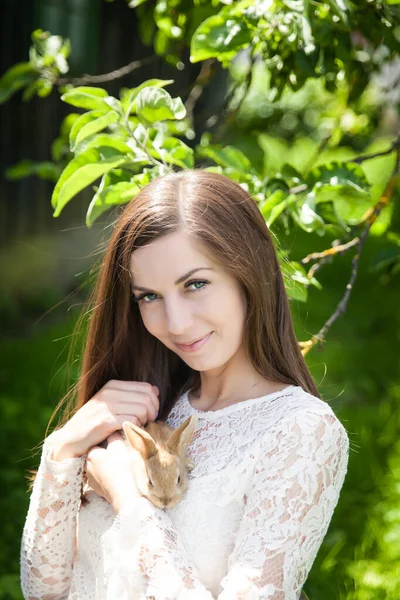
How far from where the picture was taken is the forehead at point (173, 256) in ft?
5.81

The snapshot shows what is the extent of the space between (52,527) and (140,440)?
0.96ft

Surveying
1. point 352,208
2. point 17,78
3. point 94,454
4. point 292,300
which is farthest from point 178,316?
point 292,300

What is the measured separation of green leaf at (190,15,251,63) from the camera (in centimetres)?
211

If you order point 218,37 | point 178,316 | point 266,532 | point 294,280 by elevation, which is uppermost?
point 218,37

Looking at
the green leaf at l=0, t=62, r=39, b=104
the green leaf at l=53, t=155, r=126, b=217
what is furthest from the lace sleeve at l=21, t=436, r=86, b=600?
the green leaf at l=0, t=62, r=39, b=104

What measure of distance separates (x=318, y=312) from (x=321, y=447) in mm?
4843

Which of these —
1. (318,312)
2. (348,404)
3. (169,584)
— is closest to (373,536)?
(348,404)

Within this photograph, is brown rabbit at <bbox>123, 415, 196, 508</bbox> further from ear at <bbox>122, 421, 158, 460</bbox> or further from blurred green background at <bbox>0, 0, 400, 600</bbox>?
blurred green background at <bbox>0, 0, 400, 600</bbox>

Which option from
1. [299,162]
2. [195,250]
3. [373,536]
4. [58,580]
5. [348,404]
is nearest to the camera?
[195,250]

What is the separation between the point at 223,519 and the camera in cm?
169

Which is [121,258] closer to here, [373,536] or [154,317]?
[154,317]

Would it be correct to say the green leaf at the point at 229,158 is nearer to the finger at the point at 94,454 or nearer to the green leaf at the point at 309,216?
the green leaf at the point at 309,216

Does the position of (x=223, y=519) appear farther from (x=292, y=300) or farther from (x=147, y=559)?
(x=292, y=300)

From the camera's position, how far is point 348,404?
5.04 metres
